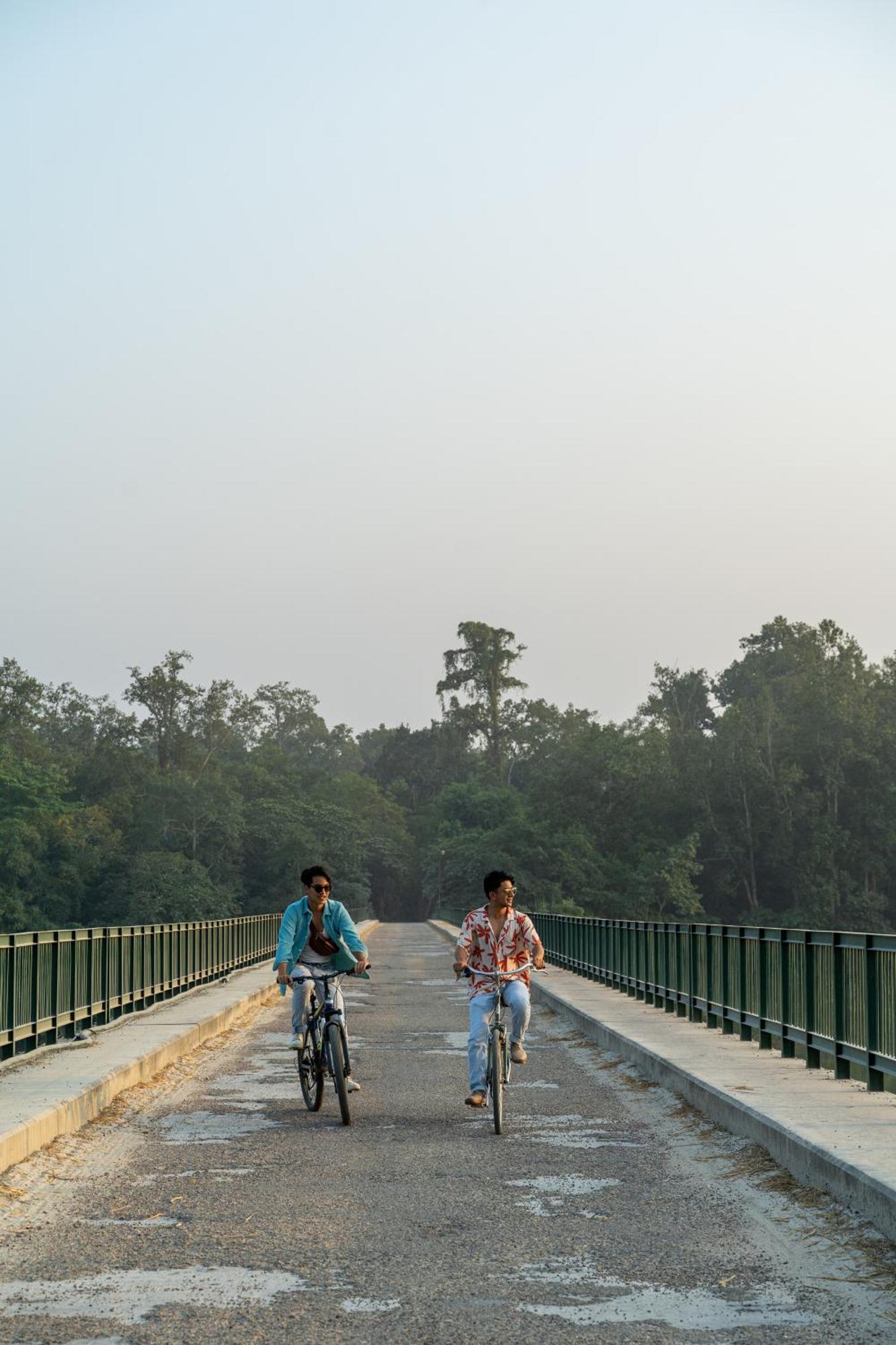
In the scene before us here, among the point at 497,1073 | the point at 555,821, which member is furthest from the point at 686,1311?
the point at 555,821

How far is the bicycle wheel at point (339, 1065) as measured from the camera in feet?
39.1

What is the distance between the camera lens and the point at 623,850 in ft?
381

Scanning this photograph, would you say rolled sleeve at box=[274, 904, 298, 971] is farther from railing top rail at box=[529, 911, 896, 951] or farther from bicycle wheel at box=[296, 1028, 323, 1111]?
railing top rail at box=[529, 911, 896, 951]

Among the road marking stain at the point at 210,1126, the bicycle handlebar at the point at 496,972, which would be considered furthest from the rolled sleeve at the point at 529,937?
the road marking stain at the point at 210,1126

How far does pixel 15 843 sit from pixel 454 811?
113 ft

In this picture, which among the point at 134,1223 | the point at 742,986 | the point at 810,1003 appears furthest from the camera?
the point at 742,986

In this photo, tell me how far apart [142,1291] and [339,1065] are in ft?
17.1

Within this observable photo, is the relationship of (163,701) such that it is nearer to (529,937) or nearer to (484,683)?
(484,683)

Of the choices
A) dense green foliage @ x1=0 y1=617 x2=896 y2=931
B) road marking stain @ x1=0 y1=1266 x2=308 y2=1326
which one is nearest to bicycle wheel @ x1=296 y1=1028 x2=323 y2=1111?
road marking stain @ x1=0 y1=1266 x2=308 y2=1326

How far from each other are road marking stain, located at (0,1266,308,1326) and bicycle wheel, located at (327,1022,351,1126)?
15.4 feet

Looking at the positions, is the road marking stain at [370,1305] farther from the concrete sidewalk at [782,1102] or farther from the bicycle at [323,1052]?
the bicycle at [323,1052]

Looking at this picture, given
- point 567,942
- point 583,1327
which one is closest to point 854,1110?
point 583,1327

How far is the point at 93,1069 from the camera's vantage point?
45.6 ft

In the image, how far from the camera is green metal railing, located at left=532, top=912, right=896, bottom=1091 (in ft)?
40.6
